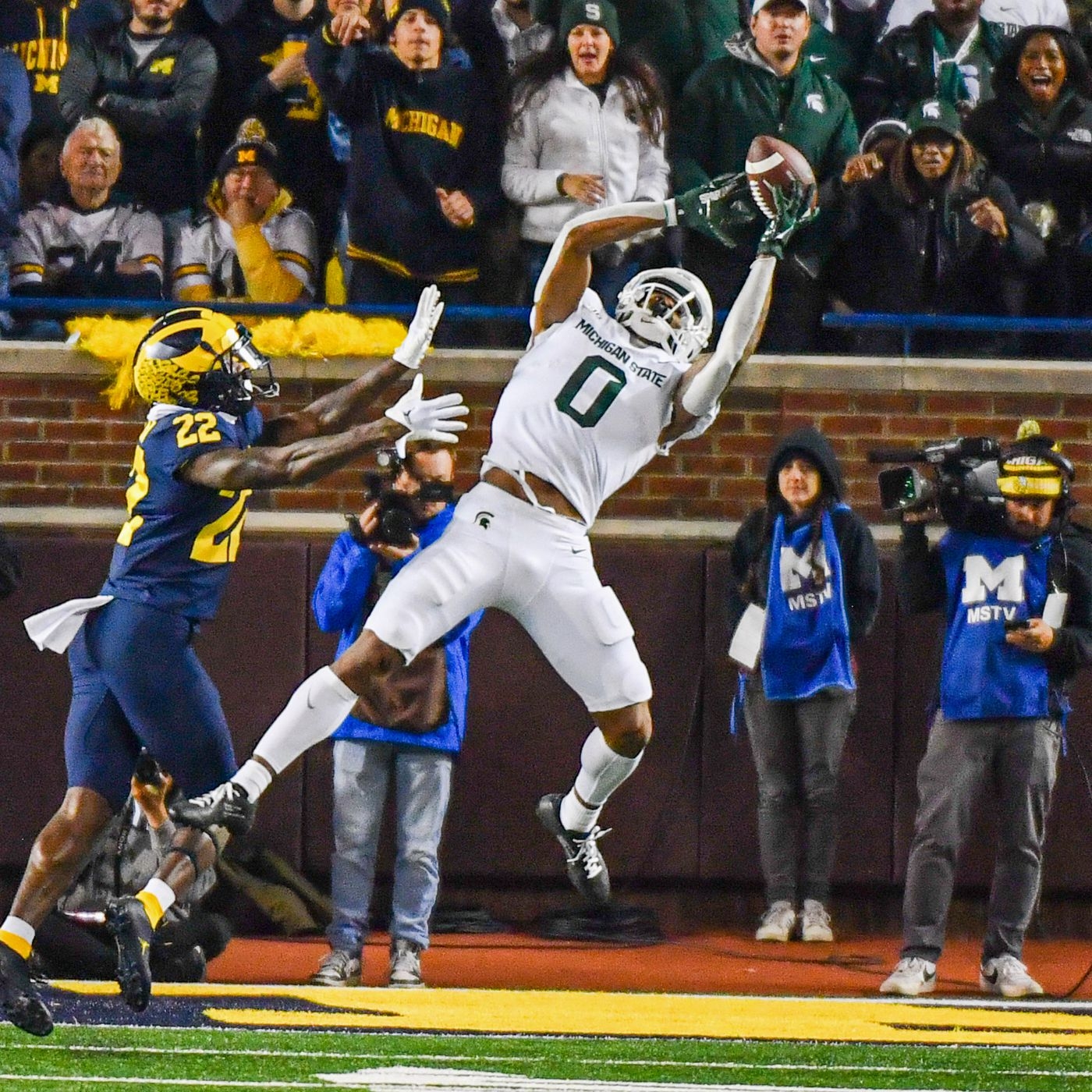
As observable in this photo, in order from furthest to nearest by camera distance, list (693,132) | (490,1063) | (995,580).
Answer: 1. (693,132)
2. (995,580)
3. (490,1063)

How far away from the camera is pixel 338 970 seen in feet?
24.2

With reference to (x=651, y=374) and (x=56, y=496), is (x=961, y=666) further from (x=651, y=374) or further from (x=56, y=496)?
(x=56, y=496)

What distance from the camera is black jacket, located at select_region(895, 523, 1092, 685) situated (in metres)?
7.52

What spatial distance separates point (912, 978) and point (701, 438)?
107 inches

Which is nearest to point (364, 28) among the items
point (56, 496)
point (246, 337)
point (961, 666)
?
point (56, 496)

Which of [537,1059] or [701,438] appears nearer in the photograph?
[537,1059]

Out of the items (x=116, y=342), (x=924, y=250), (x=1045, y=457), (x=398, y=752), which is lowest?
(x=398, y=752)

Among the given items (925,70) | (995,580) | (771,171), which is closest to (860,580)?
(995,580)

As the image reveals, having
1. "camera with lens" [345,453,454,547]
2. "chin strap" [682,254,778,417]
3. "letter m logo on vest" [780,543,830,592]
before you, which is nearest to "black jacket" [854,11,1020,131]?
"letter m logo on vest" [780,543,830,592]

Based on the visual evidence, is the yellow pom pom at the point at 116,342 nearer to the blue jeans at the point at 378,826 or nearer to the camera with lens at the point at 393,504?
the blue jeans at the point at 378,826

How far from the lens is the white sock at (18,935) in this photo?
240 inches

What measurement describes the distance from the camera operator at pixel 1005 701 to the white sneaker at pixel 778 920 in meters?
1.10

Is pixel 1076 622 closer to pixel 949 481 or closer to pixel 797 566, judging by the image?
pixel 949 481

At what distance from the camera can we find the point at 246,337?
6.43 meters
